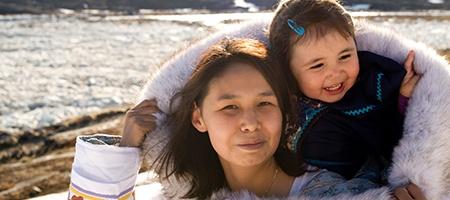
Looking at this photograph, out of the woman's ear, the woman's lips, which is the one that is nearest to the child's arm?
the woman's lips

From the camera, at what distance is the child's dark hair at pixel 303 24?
149 cm

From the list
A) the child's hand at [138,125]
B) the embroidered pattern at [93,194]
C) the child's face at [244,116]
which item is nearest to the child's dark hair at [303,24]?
the child's face at [244,116]

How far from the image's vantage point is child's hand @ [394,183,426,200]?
4.46ft

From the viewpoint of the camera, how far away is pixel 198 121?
59.8 inches

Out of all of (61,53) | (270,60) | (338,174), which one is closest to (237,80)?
(270,60)

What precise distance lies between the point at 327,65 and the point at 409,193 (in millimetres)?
377

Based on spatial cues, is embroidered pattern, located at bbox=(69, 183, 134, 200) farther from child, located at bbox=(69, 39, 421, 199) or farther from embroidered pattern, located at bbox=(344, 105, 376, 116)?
embroidered pattern, located at bbox=(344, 105, 376, 116)

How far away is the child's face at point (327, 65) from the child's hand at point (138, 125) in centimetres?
40

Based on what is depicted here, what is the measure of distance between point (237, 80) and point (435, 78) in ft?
1.57

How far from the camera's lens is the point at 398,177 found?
139 centimetres

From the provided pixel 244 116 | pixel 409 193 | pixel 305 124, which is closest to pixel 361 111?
pixel 305 124

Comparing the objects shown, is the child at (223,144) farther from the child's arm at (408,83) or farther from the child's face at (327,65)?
the child's arm at (408,83)

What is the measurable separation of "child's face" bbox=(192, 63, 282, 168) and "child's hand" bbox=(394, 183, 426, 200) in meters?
0.31

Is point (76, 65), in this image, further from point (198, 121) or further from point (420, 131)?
point (420, 131)
